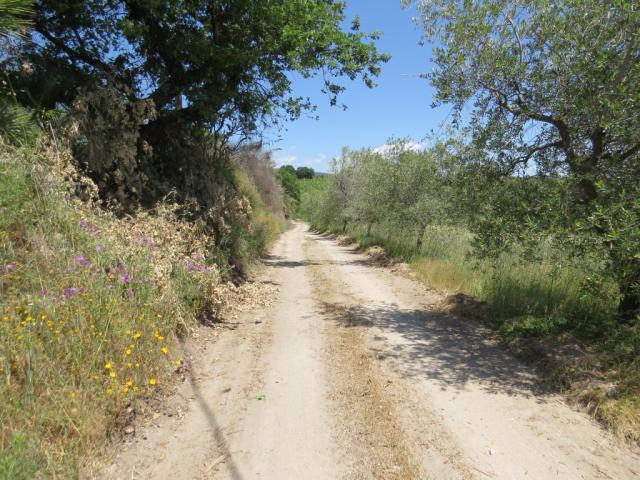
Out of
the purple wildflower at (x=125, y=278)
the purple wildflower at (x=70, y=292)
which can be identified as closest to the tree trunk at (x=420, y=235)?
the purple wildflower at (x=125, y=278)

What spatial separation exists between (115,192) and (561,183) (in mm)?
7751

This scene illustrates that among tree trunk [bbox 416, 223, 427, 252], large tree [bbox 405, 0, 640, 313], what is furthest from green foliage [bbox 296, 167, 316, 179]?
large tree [bbox 405, 0, 640, 313]

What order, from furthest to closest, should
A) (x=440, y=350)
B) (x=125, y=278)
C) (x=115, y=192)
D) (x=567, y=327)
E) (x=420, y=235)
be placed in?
(x=420, y=235), (x=115, y=192), (x=567, y=327), (x=440, y=350), (x=125, y=278)

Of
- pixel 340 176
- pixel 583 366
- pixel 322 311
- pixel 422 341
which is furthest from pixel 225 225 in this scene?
pixel 340 176

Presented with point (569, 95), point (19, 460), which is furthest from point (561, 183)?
point (19, 460)

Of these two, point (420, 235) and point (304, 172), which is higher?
point (304, 172)

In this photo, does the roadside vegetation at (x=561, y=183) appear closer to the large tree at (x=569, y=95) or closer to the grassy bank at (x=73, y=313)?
the large tree at (x=569, y=95)

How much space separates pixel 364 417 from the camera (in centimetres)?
423

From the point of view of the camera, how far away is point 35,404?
3285mm

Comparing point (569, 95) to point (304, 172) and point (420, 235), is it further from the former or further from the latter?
point (304, 172)

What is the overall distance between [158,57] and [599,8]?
8.60 metres

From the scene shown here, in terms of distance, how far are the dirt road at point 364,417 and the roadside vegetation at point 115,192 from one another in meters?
0.63

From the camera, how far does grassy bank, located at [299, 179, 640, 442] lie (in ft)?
14.8

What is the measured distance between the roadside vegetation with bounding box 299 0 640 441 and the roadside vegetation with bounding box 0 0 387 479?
4.69 meters
